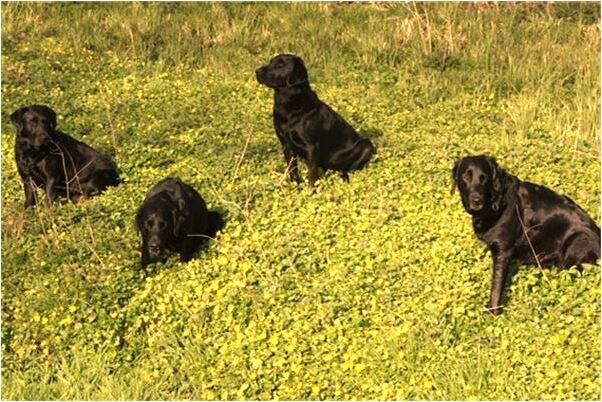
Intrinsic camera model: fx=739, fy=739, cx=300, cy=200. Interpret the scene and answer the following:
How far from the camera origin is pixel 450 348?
5.52m

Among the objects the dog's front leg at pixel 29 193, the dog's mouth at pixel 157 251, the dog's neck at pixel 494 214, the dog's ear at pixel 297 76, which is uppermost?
the dog's ear at pixel 297 76

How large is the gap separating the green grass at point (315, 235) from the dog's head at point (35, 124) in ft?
2.61

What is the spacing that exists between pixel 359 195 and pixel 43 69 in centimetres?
708

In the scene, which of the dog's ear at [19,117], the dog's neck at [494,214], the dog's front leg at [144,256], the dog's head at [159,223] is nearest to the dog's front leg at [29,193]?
the dog's ear at [19,117]

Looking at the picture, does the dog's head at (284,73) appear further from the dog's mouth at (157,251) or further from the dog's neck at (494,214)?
the dog's neck at (494,214)

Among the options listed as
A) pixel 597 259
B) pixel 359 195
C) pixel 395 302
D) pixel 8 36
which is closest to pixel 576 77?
pixel 359 195

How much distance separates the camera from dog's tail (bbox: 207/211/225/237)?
24.9 ft

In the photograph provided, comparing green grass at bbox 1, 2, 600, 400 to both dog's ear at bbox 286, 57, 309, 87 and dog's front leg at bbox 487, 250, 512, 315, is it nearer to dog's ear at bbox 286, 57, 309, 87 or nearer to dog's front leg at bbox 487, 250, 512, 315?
dog's front leg at bbox 487, 250, 512, 315

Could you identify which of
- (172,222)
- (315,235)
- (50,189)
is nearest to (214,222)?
(172,222)

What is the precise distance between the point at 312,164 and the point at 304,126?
45 cm

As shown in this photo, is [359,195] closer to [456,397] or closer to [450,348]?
[450,348]

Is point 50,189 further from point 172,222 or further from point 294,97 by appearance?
point 294,97

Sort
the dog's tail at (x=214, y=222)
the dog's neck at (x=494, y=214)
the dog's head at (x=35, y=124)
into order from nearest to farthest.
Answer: the dog's neck at (x=494, y=214)
the dog's tail at (x=214, y=222)
the dog's head at (x=35, y=124)

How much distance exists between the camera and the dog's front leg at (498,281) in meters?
5.91
